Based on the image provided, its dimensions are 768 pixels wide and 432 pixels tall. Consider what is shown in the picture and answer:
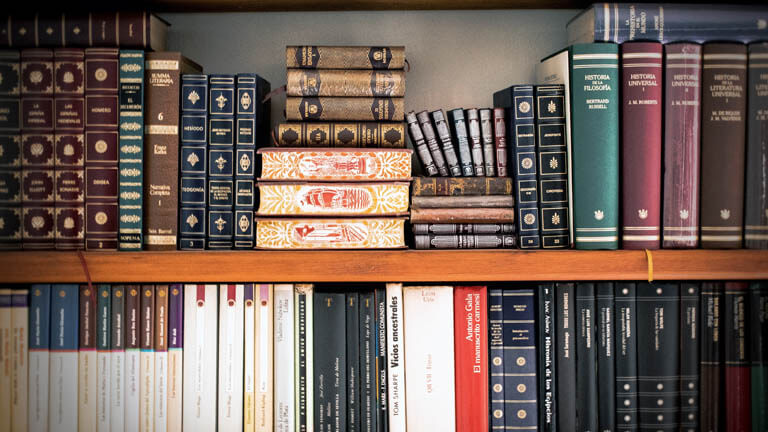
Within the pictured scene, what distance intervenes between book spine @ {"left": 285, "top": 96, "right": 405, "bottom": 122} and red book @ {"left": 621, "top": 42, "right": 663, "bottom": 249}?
0.38 m

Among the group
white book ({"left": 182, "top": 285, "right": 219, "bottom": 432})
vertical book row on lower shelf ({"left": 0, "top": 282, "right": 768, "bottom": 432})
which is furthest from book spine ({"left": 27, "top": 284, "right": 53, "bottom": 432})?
white book ({"left": 182, "top": 285, "right": 219, "bottom": 432})

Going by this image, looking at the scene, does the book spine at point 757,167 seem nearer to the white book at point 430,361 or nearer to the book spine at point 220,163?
the white book at point 430,361

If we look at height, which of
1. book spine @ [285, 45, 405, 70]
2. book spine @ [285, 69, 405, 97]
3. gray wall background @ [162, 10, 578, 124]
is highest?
gray wall background @ [162, 10, 578, 124]

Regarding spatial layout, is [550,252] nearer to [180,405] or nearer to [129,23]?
[180,405]

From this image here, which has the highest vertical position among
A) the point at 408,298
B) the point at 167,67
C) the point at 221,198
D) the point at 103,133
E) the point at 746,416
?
the point at 167,67

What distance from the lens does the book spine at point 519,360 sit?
91 cm

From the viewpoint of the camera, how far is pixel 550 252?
89cm

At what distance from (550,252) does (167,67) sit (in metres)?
0.71

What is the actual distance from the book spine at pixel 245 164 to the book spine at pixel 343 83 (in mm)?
74

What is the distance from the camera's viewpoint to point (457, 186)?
93 cm

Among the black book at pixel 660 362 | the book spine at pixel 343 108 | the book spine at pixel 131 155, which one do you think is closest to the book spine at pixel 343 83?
the book spine at pixel 343 108

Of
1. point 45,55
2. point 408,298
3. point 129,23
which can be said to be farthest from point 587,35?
point 45,55

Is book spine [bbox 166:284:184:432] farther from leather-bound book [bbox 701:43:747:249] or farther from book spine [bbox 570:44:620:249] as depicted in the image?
leather-bound book [bbox 701:43:747:249]

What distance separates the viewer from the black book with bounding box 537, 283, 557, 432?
910mm
